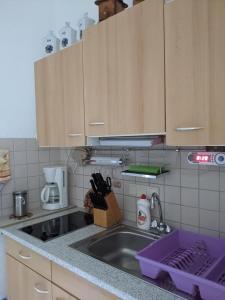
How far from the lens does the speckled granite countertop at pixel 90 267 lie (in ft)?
2.97

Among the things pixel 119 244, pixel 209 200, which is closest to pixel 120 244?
pixel 119 244

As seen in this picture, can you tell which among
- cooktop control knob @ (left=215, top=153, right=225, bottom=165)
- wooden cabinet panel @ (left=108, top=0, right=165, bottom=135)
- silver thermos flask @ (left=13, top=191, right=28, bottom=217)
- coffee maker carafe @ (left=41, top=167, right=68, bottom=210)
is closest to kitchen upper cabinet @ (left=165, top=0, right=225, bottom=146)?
wooden cabinet panel @ (left=108, top=0, right=165, bottom=135)

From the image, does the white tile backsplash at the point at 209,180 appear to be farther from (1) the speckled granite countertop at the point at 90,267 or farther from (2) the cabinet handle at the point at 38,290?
(2) the cabinet handle at the point at 38,290

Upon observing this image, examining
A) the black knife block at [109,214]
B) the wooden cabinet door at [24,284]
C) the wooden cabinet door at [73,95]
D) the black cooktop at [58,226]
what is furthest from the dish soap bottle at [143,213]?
the wooden cabinet door at [24,284]

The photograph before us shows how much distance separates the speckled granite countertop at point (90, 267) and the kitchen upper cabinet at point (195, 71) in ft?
1.94

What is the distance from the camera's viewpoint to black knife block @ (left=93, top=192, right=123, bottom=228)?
1546mm

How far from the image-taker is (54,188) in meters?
1.98

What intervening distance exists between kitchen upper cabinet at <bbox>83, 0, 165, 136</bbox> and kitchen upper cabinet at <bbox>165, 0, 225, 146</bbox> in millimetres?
52

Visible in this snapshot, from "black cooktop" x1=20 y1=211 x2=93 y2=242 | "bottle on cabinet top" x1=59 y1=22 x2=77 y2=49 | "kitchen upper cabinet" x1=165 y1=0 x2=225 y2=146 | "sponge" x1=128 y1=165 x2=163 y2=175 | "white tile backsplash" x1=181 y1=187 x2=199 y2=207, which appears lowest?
"black cooktop" x1=20 y1=211 x2=93 y2=242

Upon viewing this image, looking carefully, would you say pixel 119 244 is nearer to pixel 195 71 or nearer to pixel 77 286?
pixel 77 286

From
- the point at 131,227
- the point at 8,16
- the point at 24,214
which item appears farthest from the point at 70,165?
the point at 8,16

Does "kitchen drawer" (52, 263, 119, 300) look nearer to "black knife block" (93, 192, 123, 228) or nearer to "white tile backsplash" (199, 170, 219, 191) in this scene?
"black knife block" (93, 192, 123, 228)

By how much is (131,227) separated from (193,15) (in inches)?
48.2

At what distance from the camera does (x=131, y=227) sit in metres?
1.55
